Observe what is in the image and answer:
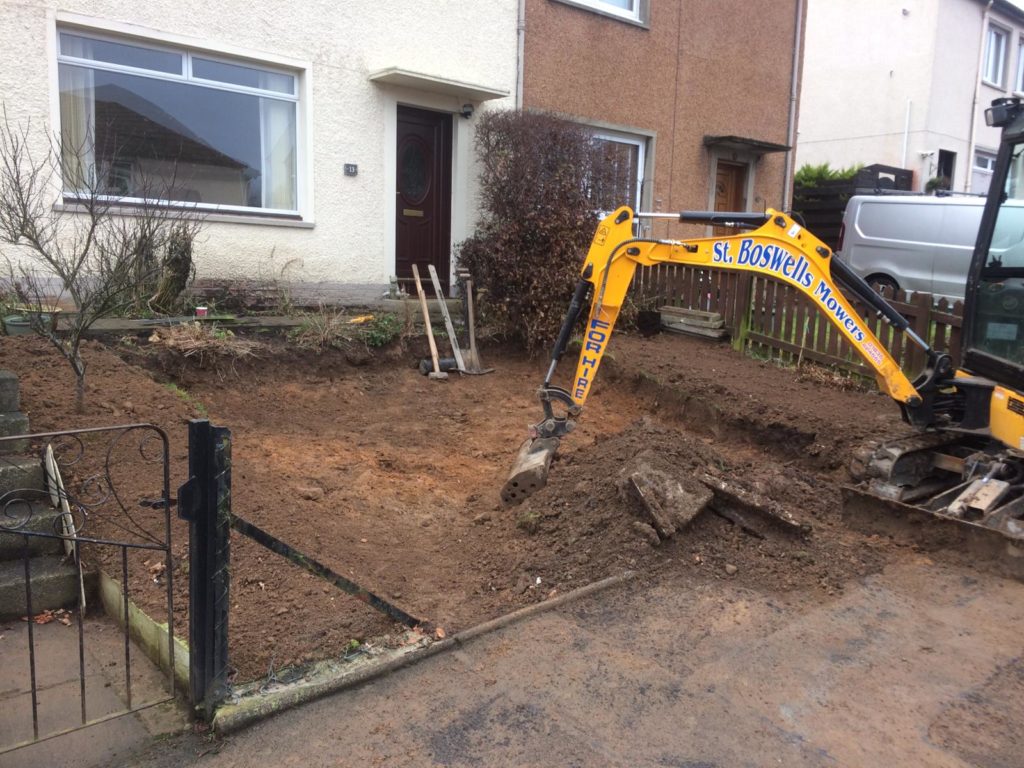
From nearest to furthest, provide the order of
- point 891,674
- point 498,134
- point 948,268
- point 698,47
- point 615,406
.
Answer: point 891,674 → point 615,406 → point 498,134 → point 948,268 → point 698,47

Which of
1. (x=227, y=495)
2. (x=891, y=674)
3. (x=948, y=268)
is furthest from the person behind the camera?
(x=948, y=268)

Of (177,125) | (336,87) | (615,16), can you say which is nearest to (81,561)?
(177,125)

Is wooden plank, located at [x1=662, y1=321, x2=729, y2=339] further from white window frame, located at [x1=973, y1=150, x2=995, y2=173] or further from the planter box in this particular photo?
white window frame, located at [x1=973, y1=150, x2=995, y2=173]

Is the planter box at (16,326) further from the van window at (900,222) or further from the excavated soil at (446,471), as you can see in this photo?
the van window at (900,222)

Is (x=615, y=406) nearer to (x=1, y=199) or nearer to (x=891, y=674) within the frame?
(x=891, y=674)

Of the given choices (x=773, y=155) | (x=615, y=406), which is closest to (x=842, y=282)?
(x=615, y=406)

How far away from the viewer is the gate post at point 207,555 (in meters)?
2.98

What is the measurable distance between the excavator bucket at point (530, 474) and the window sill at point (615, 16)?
822 cm

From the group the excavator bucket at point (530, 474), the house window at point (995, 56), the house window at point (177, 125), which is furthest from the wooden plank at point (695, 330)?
the house window at point (995, 56)

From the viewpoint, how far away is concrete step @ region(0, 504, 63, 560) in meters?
4.29

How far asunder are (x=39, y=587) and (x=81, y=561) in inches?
9.0

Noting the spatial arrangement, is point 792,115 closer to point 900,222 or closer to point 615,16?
point 900,222

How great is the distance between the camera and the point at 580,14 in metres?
11.6

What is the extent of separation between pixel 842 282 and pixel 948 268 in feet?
23.0
